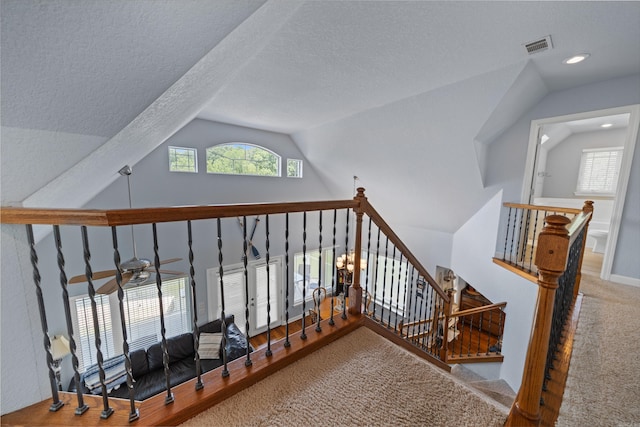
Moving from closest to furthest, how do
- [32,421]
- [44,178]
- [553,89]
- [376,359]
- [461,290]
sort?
[32,421]
[44,178]
[376,359]
[553,89]
[461,290]

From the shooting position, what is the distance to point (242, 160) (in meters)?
5.31

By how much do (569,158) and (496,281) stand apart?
3.65m

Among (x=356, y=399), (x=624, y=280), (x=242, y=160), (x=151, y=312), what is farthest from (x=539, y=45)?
(x=151, y=312)

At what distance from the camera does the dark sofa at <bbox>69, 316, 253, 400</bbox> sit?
354 cm

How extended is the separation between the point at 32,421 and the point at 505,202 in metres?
5.02

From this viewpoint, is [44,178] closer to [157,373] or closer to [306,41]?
[306,41]

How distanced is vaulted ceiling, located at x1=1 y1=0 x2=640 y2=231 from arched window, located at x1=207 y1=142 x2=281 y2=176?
2.33ft

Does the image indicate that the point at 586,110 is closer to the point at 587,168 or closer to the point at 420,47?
the point at 420,47

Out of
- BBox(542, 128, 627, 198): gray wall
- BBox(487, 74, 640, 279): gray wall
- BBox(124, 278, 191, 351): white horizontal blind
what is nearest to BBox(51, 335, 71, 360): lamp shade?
BBox(124, 278, 191, 351): white horizontal blind

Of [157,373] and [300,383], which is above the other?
[300,383]

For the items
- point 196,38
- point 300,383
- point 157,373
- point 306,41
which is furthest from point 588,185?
point 157,373

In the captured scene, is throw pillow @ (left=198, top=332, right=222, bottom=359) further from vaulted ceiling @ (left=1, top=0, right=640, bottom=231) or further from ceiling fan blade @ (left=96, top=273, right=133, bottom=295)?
vaulted ceiling @ (left=1, top=0, right=640, bottom=231)

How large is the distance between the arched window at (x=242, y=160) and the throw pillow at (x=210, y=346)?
10.2 ft

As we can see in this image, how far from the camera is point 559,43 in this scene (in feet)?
6.91
